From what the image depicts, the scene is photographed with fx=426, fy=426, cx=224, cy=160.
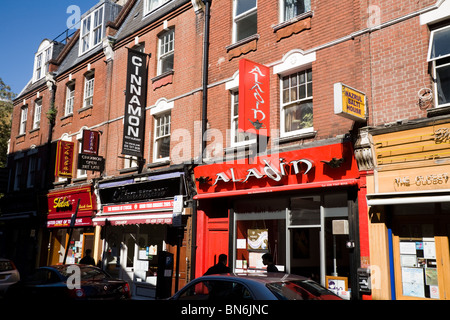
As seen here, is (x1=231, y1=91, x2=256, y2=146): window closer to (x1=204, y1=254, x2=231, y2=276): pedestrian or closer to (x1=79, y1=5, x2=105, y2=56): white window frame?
(x1=204, y1=254, x2=231, y2=276): pedestrian

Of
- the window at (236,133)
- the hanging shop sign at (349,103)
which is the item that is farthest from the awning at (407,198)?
the window at (236,133)

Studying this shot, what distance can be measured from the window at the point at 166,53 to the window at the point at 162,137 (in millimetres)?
1909

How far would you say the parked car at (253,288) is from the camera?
575 cm

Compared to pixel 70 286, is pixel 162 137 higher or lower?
higher

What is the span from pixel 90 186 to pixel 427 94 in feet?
46.5

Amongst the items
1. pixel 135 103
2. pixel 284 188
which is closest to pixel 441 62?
pixel 284 188

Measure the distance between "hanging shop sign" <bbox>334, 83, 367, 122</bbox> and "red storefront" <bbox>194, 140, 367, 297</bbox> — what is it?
0.78m

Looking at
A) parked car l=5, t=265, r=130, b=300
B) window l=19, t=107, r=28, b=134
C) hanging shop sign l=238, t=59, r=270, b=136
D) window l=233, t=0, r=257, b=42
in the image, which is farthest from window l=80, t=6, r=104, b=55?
parked car l=5, t=265, r=130, b=300

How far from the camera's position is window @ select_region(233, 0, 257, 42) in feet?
45.3

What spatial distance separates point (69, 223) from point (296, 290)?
15.9 meters

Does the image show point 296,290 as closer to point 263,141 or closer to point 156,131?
point 263,141

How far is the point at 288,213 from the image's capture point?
37.9ft

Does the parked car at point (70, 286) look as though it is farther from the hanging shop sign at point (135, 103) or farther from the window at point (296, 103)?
the window at point (296, 103)

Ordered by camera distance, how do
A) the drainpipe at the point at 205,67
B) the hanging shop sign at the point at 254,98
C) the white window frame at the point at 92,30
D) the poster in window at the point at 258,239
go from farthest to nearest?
the white window frame at the point at 92,30
the drainpipe at the point at 205,67
the poster in window at the point at 258,239
the hanging shop sign at the point at 254,98
